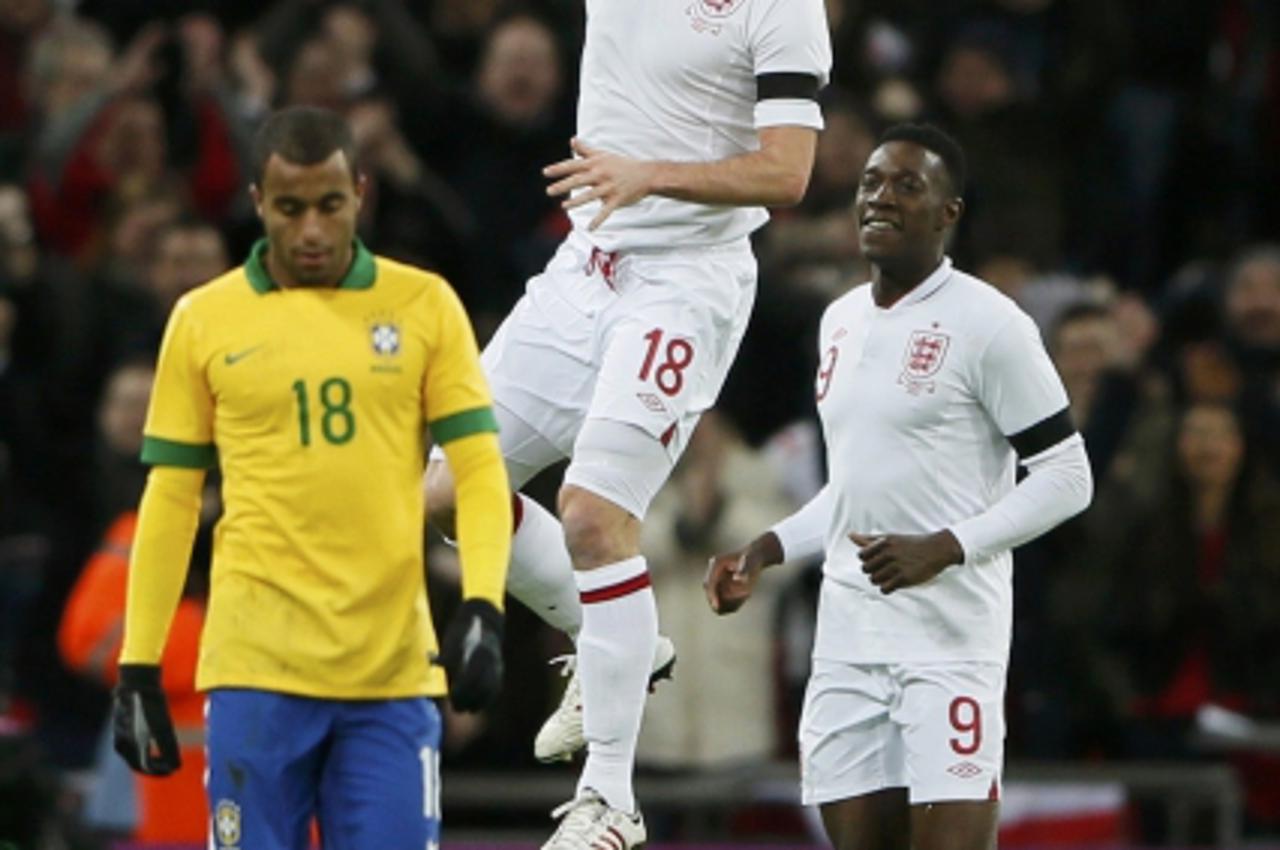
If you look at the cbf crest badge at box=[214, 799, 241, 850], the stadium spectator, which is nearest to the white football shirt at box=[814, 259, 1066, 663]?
the cbf crest badge at box=[214, 799, 241, 850]

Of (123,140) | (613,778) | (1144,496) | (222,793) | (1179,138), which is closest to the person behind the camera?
(222,793)

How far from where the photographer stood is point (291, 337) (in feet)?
24.0

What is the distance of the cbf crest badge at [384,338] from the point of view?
731 cm

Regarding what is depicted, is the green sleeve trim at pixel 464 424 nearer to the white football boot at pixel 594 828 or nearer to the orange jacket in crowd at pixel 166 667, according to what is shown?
the white football boot at pixel 594 828

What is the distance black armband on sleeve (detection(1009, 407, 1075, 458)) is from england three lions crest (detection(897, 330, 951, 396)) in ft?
0.93

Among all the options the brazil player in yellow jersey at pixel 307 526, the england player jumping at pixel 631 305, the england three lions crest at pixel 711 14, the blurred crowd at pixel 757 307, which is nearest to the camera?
the brazil player in yellow jersey at pixel 307 526

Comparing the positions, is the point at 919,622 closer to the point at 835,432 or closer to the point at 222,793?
the point at 835,432

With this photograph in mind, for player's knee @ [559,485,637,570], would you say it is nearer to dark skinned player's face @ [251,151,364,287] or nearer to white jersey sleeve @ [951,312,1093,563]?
white jersey sleeve @ [951,312,1093,563]

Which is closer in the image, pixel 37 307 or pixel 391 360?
pixel 391 360

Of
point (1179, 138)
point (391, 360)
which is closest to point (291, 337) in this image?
point (391, 360)

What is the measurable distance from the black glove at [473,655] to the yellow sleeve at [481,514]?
2.4 inches

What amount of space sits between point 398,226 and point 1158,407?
3.42 metres

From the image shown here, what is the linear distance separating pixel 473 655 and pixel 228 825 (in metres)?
0.86

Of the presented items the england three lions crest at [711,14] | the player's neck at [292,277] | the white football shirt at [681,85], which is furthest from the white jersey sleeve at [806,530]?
the player's neck at [292,277]
